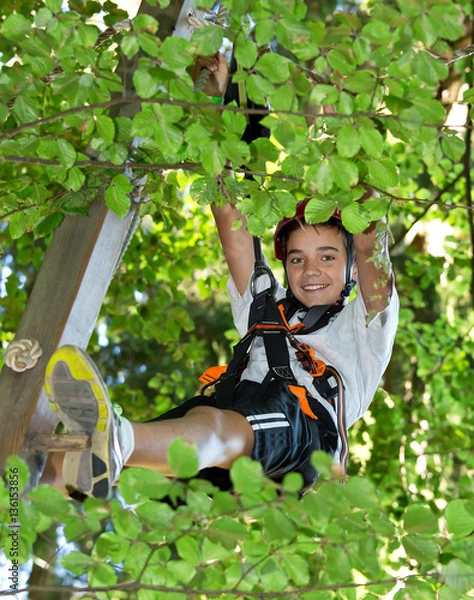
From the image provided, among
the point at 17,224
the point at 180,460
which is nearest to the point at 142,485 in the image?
the point at 180,460

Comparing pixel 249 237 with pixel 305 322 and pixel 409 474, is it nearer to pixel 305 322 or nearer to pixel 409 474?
pixel 305 322

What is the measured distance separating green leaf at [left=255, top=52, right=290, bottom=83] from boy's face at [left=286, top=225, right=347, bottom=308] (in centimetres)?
174

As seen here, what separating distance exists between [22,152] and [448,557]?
1.49 metres

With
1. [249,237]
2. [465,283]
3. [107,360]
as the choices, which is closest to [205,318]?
[107,360]

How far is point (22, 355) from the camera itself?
2188 millimetres

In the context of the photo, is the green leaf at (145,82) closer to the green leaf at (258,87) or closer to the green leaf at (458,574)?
the green leaf at (258,87)

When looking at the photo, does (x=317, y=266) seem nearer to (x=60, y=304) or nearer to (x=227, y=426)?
(x=227, y=426)

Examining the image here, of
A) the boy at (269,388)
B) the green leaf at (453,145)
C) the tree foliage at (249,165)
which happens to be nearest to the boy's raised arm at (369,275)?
the boy at (269,388)

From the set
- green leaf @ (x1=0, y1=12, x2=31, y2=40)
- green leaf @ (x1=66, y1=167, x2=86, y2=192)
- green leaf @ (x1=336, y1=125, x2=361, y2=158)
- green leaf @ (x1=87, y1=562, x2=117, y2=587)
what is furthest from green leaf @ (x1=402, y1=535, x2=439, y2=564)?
green leaf @ (x1=0, y1=12, x2=31, y2=40)

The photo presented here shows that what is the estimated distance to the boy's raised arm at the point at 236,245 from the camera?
11.5 feet

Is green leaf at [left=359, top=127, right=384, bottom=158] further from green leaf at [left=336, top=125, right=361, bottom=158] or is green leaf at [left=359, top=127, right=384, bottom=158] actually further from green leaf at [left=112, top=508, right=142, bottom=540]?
green leaf at [left=112, top=508, right=142, bottom=540]

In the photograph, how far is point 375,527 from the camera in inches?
73.2

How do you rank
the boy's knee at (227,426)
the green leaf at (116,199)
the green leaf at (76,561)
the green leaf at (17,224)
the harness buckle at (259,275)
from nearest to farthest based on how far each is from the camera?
the green leaf at (76,561) < the green leaf at (116,199) < the boy's knee at (227,426) < the green leaf at (17,224) < the harness buckle at (259,275)

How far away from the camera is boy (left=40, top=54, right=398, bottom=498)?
2182 millimetres
